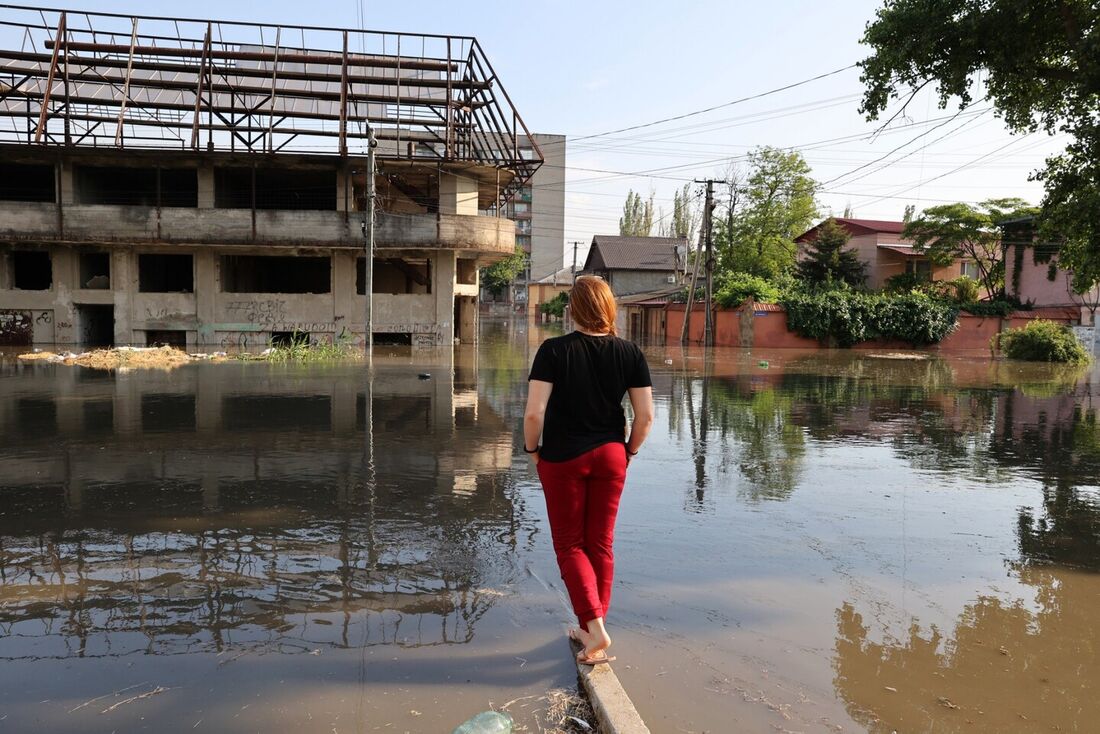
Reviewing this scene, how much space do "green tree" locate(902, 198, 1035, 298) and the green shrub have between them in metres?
Result: 10.5

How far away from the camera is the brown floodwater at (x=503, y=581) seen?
136 inches

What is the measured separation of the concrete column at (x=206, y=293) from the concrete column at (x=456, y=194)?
9.73 meters

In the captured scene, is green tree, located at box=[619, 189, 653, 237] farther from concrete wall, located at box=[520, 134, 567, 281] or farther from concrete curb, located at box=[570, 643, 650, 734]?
concrete curb, located at box=[570, 643, 650, 734]

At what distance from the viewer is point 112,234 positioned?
104 ft

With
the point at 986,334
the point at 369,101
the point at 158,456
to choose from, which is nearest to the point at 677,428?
the point at 158,456

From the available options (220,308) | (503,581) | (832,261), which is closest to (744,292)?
(832,261)

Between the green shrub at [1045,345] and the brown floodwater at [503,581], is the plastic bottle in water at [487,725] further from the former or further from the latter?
the green shrub at [1045,345]

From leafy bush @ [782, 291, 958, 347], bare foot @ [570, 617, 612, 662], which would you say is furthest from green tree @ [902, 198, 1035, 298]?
bare foot @ [570, 617, 612, 662]

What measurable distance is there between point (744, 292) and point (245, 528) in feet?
115

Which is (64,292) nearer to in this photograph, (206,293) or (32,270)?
(206,293)

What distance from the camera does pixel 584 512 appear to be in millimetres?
3857

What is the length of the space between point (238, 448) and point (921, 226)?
1591 inches

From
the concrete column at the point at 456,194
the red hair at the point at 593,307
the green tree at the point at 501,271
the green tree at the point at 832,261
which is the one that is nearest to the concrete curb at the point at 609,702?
the red hair at the point at 593,307

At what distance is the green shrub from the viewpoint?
30.4 m
